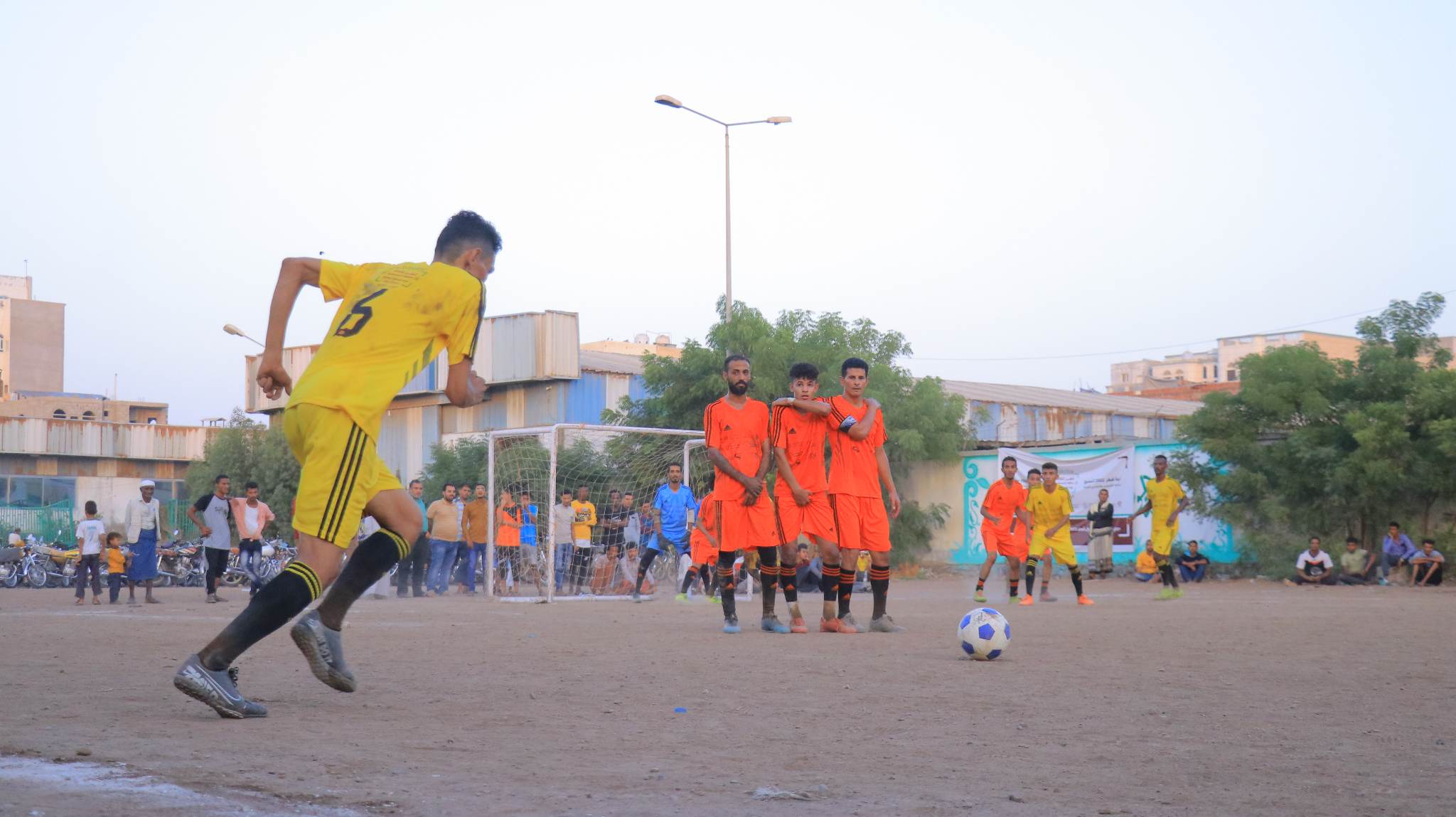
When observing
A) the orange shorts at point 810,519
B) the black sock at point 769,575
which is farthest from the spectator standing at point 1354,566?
the orange shorts at point 810,519

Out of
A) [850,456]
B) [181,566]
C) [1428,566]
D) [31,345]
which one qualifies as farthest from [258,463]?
[31,345]

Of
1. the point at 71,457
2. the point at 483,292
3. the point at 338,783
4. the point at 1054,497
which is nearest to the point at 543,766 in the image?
the point at 338,783

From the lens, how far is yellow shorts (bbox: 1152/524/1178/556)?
58.0ft

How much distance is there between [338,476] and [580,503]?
16594 millimetres

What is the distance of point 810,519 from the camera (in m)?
10.5

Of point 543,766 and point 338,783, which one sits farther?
point 543,766

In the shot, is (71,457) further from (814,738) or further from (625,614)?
(814,738)

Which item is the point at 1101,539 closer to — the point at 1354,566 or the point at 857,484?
the point at 1354,566

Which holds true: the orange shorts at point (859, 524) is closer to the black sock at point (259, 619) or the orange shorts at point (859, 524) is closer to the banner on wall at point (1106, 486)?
the black sock at point (259, 619)

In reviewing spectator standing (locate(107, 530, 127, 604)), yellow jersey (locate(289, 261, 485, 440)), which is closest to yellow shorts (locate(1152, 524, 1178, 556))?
yellow jersey (locate(289, 261, 485, 440))

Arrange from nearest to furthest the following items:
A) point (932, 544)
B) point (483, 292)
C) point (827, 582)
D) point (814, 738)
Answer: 1. point (814, 738)
2. point (483, 292)
3. point (827, 582)
4. point (932, 544)

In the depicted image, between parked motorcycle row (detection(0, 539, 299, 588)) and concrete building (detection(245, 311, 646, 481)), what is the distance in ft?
31.3

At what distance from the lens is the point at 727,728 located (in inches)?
198

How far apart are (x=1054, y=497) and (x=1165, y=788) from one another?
13.3 m
